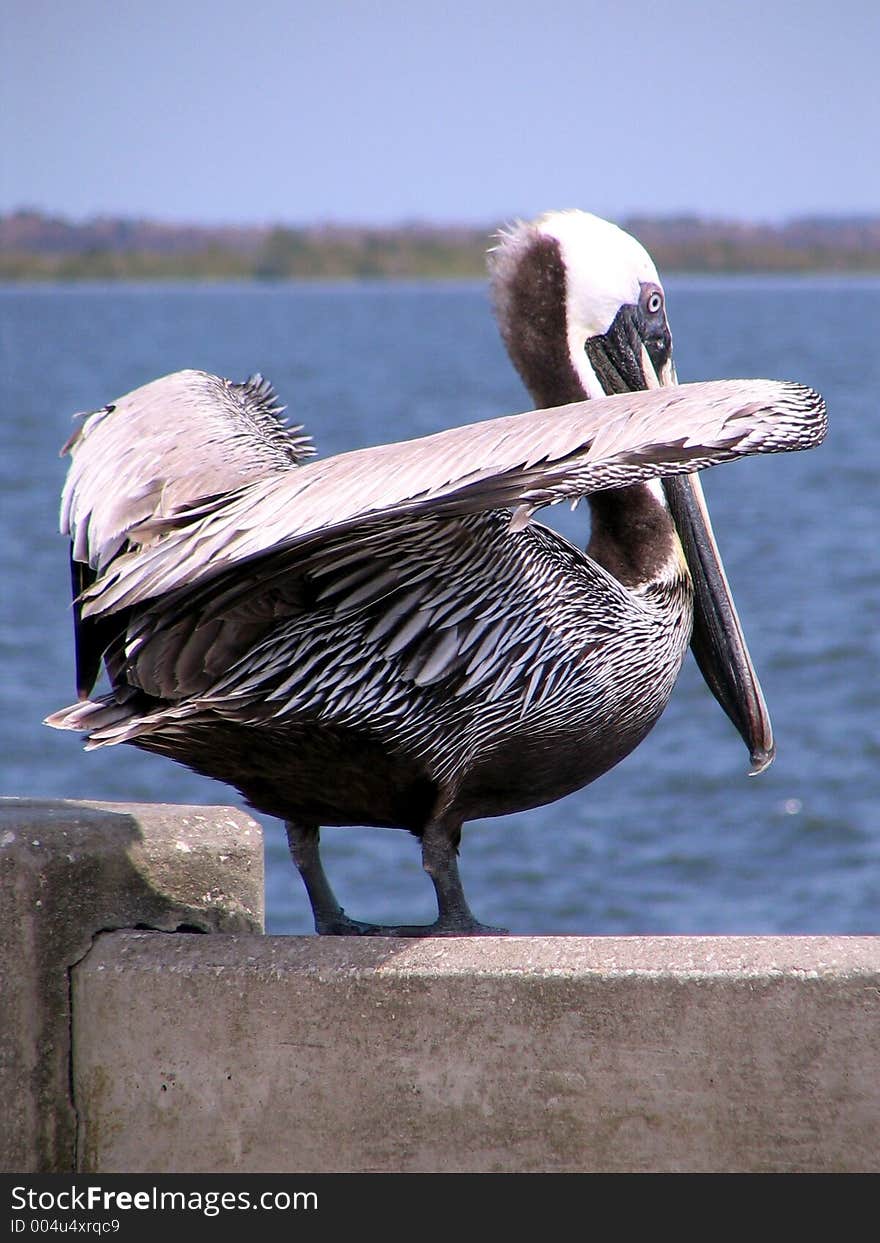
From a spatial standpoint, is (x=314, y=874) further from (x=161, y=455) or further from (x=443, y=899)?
(x=161, y=455)

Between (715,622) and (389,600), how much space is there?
113 centimetres

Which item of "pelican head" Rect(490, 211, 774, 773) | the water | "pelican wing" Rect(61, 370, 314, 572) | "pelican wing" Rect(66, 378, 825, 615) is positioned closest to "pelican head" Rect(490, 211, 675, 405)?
"pelican head" Rect(490, 211, 774, 773)

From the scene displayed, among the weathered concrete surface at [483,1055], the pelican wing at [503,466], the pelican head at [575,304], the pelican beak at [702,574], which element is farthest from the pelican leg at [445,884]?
the pelican head at [575,304]

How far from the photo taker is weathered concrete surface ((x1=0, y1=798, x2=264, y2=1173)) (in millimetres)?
2928

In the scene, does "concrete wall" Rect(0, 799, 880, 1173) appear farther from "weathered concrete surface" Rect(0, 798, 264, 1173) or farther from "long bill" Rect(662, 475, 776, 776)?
"long bill" Rect(662, 475, 776, 776)

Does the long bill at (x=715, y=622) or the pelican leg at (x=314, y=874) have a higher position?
the long bill at (x=715, y=622)

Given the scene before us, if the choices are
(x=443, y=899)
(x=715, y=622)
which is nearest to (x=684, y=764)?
(x=715, y=622)

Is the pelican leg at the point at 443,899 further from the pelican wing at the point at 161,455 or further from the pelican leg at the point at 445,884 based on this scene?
the pelican wing at the point at 161,455

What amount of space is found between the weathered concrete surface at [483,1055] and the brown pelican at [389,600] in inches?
17.1

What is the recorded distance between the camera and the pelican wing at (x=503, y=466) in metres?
2.74

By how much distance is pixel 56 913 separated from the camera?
2.99m

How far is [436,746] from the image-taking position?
326 centimetres

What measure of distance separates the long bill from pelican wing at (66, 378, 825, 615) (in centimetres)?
108
